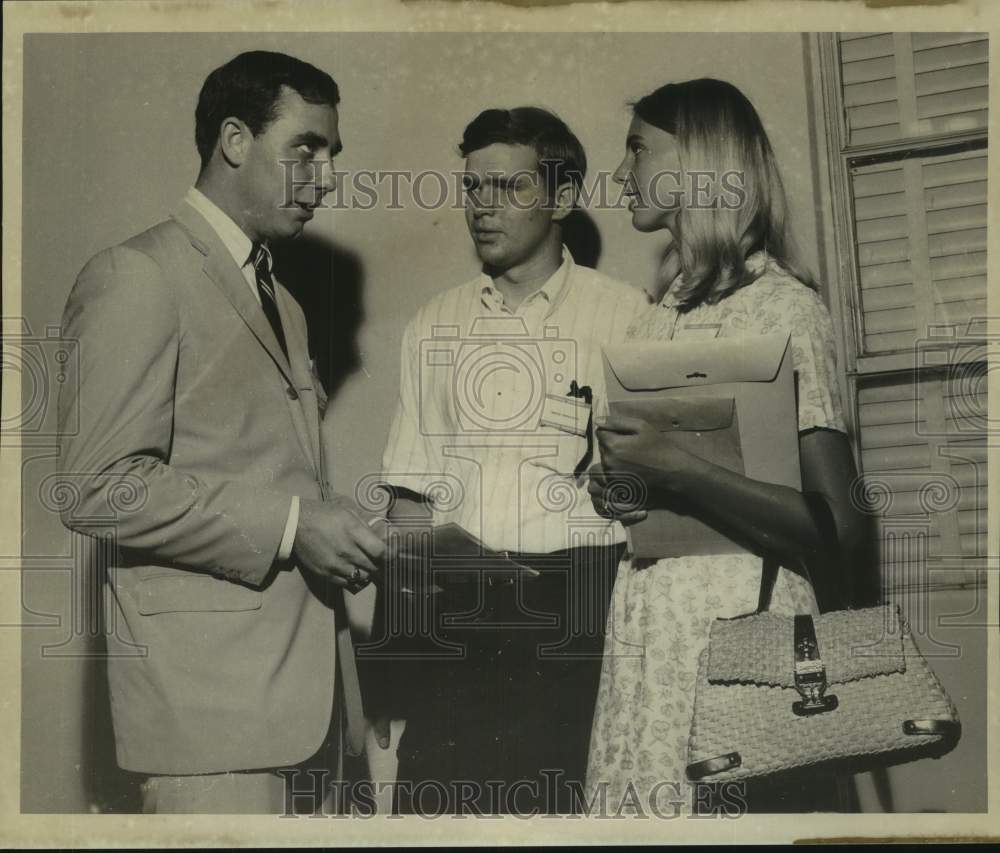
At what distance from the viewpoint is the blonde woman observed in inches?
185

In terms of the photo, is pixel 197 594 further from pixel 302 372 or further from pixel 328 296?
pixel 328 296

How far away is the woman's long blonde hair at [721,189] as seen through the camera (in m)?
4.84

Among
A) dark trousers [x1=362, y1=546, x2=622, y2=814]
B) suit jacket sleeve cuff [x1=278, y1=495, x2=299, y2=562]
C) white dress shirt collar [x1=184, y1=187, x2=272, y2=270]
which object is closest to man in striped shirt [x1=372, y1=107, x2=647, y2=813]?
dark trousers [x1=362, y1=546, x2=622, y2=814]

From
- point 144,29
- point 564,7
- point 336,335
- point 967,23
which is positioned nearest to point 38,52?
point 144,29

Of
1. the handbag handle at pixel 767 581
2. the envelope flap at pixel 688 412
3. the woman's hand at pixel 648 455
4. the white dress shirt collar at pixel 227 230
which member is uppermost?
the white dress shirt collar at pixel 227 230

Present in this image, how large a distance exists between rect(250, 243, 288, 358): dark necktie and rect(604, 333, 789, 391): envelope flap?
1.10m

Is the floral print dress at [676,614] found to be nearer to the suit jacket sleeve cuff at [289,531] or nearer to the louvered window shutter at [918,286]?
the louvered window shutter at [918,286]

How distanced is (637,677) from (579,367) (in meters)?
1.01

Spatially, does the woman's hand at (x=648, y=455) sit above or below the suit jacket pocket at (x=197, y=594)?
above

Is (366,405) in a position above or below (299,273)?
below

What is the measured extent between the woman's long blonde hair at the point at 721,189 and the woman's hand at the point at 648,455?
0.43m

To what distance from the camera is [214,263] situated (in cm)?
471

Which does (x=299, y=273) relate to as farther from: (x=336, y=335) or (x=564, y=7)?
(x=564, y=7)

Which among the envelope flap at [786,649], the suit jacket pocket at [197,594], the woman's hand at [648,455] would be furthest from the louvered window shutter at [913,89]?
the suit jacket pocket at [197,594]
